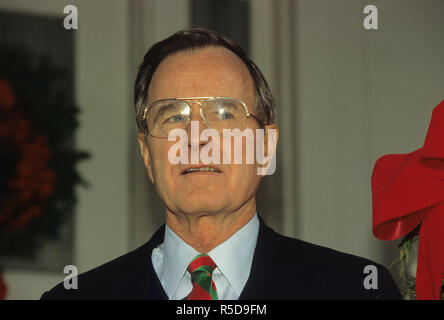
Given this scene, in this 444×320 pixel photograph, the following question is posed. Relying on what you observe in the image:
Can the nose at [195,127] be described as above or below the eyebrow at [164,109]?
below

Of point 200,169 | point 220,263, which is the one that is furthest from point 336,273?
point 200,169

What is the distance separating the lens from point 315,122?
81.5 inches

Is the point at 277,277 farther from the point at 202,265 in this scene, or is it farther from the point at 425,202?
the point at 425,202

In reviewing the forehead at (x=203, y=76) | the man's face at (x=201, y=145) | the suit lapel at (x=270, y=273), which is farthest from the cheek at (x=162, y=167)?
the suit lapel at (x=270, y=273)

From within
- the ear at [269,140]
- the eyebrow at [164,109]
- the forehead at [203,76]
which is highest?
the forehead at [203,76]

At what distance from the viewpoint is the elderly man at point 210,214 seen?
1.37 m

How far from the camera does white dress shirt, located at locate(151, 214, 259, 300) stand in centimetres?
139

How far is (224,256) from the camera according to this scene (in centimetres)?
141

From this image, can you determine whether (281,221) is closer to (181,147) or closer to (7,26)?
(181,147)

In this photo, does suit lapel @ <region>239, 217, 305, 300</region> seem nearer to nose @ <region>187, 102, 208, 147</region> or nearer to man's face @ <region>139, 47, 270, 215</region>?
man's face @ <region>139, 47, 270, 215</region>

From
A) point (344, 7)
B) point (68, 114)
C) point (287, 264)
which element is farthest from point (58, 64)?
point (287, 264)

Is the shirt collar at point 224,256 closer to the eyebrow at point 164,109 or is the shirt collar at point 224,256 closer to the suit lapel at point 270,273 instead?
the suit lapel at point 270,273

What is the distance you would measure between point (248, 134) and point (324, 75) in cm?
67

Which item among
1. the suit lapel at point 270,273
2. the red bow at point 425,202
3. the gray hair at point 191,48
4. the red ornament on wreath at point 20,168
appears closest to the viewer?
the red bow at point 425,202
